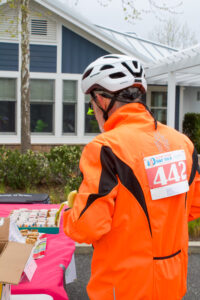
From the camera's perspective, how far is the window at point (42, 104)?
480 inches

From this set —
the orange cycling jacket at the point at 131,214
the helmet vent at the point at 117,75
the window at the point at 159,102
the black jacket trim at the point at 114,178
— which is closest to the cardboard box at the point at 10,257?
the orange cycling jacket at the point at 131,214

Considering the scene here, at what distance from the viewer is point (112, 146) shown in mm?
1691

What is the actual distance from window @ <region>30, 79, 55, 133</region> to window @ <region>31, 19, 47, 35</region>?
1464mm

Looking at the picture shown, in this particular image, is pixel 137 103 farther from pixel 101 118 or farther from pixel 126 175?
pixel 126 175

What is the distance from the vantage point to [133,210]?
1.69m

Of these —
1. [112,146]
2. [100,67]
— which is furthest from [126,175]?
[100,67]

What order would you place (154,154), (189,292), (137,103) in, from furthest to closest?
(189,292)
(137,103)
(154,154)

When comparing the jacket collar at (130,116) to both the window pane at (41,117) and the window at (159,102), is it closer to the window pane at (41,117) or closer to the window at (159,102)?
the window pane at (41,117)

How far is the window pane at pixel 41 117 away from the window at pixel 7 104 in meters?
0.62

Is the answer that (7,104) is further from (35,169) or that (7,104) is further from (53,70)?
(35,169)

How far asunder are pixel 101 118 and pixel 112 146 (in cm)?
32

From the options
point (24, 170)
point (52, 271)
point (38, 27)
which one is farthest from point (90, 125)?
point (52, 271)

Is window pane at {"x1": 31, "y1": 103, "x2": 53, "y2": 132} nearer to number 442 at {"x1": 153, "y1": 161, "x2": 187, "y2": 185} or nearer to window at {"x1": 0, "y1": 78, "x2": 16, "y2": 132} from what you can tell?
window at {"x1": 0, "y1": 78, "x2": 16, "y2": 132}

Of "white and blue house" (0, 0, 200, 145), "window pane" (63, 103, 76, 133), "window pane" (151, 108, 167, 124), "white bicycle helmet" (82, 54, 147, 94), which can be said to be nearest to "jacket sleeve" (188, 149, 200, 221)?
"white bicycle helmet" (82, 54, 147, 94)
